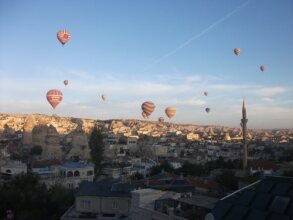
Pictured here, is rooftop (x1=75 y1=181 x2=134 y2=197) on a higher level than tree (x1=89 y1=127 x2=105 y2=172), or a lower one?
lower

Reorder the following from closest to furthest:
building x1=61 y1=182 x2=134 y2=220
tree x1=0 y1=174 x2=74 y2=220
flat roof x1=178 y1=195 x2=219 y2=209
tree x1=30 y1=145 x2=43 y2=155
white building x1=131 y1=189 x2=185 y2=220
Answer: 1. flat roof x1=178 y1=195 x2=219 y2=209
2. white building x1=131 y1=189 x2=185 y2=220
3. building x1=61 y1=182 x2=134 y2=220
4. tree x1=0 y1=174 x2=74 y2=220
5. tree x1=30 y1=145 x2=43 y2=155

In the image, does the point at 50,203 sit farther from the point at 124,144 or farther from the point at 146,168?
the point at 124,144

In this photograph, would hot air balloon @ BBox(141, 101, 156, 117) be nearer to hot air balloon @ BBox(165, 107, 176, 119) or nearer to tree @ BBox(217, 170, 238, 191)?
hot air balloon @ BBox(165, 107, 176, 119)

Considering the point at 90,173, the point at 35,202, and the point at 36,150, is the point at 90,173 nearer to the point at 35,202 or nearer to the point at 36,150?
the point at 35,202

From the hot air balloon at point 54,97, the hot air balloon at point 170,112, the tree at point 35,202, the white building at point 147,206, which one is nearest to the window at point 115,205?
the tree at point 35,202

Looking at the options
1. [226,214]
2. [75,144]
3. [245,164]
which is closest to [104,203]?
[226,214]

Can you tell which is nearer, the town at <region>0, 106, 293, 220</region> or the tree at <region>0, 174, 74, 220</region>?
the town at <region>0, 106, 293, 220</region>

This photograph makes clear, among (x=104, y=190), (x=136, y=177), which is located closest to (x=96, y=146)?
(x=136, y=177)

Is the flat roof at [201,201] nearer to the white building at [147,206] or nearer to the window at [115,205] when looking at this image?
the white building at [147,206]

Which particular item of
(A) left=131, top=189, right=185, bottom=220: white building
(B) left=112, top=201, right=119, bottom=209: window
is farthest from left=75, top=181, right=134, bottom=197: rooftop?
(A) left=131, top=189, right=185, bottom=220: white building
